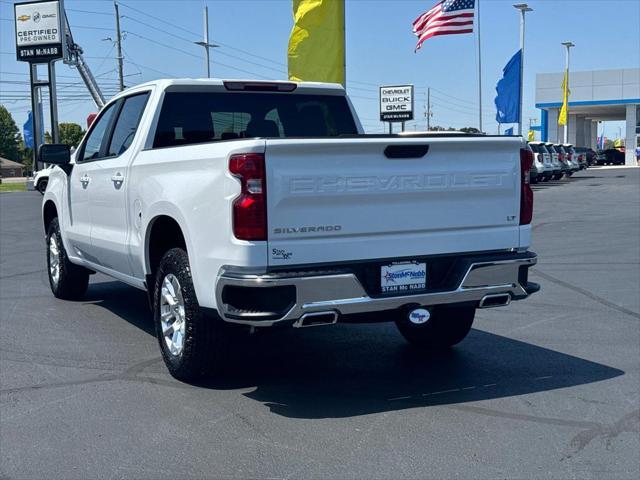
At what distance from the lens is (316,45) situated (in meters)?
14.1

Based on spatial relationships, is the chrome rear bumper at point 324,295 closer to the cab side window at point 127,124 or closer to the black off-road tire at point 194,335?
the black off-road tire at point 194,335

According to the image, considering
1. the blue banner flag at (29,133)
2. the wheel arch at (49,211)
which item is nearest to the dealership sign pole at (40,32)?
the blue banner flag at (29,133)

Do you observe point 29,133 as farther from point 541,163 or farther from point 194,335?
point 194,335

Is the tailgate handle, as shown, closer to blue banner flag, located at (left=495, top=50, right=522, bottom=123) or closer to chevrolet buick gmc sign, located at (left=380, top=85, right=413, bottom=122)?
chevrolet buick gmc sign, located at (left=380, top=85, right=413, bottom=122)

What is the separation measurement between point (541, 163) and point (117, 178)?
111 ft

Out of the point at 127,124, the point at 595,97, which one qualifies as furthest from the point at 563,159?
the point at 127,124

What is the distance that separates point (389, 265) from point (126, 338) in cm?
304

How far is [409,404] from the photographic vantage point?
5312 millimetres

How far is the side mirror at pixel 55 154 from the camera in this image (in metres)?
7.82

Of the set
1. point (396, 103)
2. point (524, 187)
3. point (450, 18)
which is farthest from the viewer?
point (396, 103)

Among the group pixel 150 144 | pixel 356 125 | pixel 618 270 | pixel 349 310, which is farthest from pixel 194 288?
pixel 618 270

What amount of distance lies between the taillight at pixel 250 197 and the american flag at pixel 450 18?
62.4 ft

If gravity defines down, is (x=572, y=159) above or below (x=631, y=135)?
below

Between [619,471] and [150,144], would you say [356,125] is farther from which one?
[619,471]
